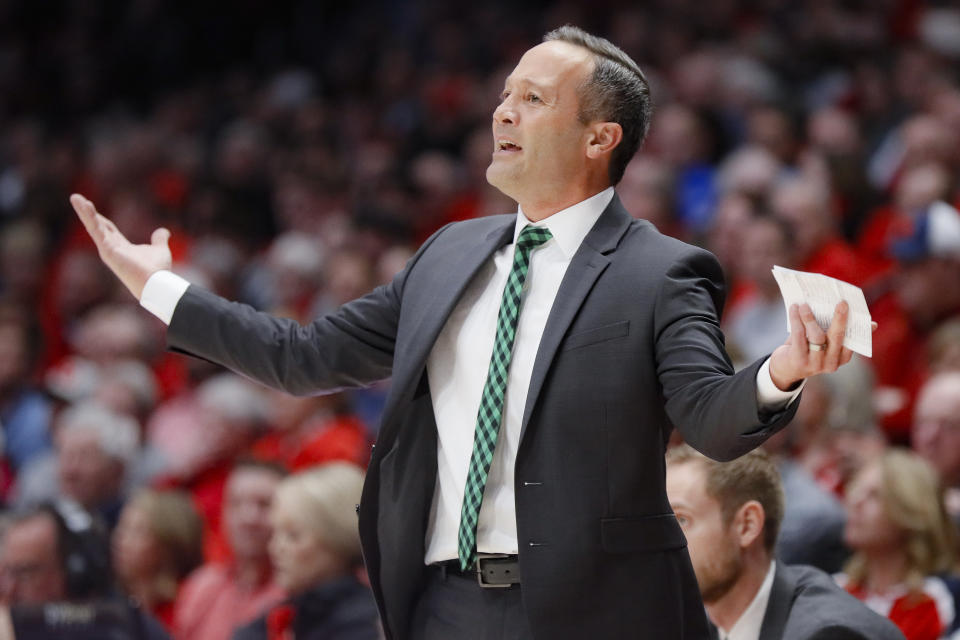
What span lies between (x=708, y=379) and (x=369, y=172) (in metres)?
5.84

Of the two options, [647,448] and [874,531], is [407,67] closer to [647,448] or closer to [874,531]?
[874,531]

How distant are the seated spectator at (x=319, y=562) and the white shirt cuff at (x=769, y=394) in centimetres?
210

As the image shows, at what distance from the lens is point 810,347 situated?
1.79 meters

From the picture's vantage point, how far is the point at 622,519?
→ 200 centimetres

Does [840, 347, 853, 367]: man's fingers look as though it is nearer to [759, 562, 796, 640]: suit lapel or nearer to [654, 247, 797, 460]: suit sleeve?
[654, 247, 797, 460]: suit sleeve

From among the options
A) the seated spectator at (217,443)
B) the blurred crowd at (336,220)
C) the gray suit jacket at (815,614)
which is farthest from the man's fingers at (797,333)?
the seated spectator at (217,443)

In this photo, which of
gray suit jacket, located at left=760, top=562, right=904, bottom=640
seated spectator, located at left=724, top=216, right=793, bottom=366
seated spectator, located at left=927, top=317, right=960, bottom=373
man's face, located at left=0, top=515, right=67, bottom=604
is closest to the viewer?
gray suit jacket, located at left=760, top=562, right=904, bottom=640

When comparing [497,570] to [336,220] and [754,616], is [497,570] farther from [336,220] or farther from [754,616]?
[336,220]

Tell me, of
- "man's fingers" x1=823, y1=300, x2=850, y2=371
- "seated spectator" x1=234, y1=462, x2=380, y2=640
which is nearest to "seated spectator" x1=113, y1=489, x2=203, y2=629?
"seated spectator" x1=234, y1=462, x2=380, y2=640

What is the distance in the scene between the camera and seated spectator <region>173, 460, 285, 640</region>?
4.35 metres

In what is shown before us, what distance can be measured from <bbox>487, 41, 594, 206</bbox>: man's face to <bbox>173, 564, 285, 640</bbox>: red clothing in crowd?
2378mm

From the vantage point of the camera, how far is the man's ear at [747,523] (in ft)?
9.21

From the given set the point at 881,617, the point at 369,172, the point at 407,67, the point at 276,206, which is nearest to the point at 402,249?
the point at 369,172

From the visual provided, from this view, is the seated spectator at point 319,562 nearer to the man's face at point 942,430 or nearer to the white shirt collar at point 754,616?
the white shirt collar at point 754,616
